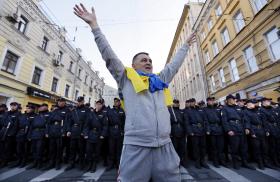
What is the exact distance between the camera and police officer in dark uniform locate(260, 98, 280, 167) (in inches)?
203

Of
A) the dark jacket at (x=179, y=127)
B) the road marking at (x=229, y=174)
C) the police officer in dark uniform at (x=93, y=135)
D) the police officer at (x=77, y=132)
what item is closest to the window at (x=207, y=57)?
the dark jacket at (x=179, y=127)

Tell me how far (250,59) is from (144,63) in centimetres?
1147

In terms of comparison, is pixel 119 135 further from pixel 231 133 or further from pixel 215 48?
pixel 215 48

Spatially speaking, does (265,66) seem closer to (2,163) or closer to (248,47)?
(248,47)

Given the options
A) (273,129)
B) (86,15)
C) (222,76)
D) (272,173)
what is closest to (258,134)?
(273,129)

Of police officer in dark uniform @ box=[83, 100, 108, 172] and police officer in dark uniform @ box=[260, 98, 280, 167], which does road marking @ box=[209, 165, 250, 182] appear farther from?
police officer in dark uniform @ box=[83, 100, 108, 172]

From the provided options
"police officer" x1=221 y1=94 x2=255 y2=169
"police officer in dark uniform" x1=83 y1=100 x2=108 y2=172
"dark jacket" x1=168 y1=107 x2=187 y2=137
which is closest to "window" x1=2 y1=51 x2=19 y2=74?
"police officer in dark uniform" x1=83 y1=100 x2=108 y2=172

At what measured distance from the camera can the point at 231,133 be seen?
4922mm

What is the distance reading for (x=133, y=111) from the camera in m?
1.48

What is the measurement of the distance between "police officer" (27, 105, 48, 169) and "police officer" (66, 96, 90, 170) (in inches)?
36.2

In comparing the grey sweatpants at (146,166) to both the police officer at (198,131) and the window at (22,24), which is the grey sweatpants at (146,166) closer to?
the police officer at (198,131)

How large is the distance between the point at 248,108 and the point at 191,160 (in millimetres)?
2845

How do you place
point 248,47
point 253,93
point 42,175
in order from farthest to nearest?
1. point 248,47
2. point 253,93
3. point 42,175

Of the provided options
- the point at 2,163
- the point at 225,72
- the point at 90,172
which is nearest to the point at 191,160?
the point at 90,172
